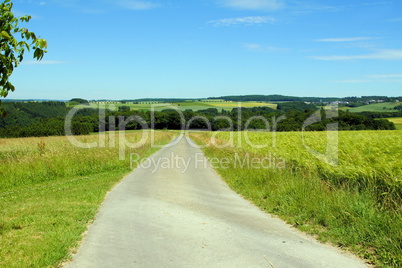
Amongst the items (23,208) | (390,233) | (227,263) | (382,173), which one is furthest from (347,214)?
(23,208)

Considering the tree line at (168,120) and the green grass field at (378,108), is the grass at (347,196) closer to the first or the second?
the tree line at (168,120)

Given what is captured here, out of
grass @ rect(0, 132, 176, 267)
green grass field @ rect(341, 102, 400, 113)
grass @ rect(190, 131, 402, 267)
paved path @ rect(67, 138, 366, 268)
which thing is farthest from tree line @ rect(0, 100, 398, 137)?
grass @ rect(190, 131, 402, 267)

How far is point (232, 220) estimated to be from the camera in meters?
8.16

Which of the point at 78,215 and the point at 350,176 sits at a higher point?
the point at 350,176

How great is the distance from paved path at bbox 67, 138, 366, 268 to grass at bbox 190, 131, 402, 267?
0.52 m

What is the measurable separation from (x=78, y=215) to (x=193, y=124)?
8943 cm

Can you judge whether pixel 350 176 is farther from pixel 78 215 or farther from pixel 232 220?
pixel 78 215

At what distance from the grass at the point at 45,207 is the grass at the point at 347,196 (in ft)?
15.5

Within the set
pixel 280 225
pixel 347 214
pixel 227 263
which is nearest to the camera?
pixel 227 263

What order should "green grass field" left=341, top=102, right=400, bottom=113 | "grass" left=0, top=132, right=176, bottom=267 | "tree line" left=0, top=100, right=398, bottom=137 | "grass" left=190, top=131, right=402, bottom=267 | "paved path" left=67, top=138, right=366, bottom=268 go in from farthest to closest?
1. "green grass field" left=341, top=102, right=400, bottom=113
2. "tree line" left=0, top=100, right=398, bottom=137
3. "grass" left=190, top=131, right=402, bottom=267
4. "grass" left=0, top=132, right=176, bottom=267
5. "paved path" left=67, top=138, right=366, bottom=268

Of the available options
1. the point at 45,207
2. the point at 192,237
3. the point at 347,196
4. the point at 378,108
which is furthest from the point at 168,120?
the point at 192,237

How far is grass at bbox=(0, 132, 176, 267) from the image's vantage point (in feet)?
18.4

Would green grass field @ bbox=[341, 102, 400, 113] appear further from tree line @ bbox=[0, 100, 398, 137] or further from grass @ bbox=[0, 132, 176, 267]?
grass @ bbox=[0, 132, 176, 267]

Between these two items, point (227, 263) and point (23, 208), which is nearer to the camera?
point (227, 263)
